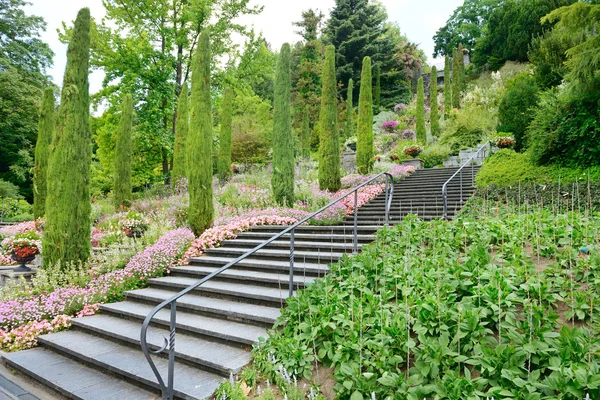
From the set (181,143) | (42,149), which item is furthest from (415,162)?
(42,149)

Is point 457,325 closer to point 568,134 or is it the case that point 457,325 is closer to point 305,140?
point 568,134

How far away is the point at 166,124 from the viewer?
60.8ft

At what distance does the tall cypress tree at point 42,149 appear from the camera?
11594 mm

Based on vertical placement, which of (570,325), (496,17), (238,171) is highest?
(496,17)

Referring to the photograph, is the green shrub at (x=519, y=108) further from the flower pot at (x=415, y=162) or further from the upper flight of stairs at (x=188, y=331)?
the upper flight of stairs at (x=188, y=331)

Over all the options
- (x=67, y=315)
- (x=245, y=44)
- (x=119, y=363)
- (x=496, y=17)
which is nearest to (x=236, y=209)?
(x=67, y=315)

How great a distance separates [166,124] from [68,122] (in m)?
12.2

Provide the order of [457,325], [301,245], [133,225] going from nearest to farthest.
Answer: [457,325] → [301,245] → [133,225]

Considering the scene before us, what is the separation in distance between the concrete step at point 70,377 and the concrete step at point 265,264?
2.38 metres

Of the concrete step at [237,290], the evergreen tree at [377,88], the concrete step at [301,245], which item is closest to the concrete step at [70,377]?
the concrete step at [237,290]

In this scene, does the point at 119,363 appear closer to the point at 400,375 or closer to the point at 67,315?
the point at 67,315

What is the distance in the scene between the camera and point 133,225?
9672mm

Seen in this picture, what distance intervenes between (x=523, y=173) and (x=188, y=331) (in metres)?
8.51

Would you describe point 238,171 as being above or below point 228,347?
above
